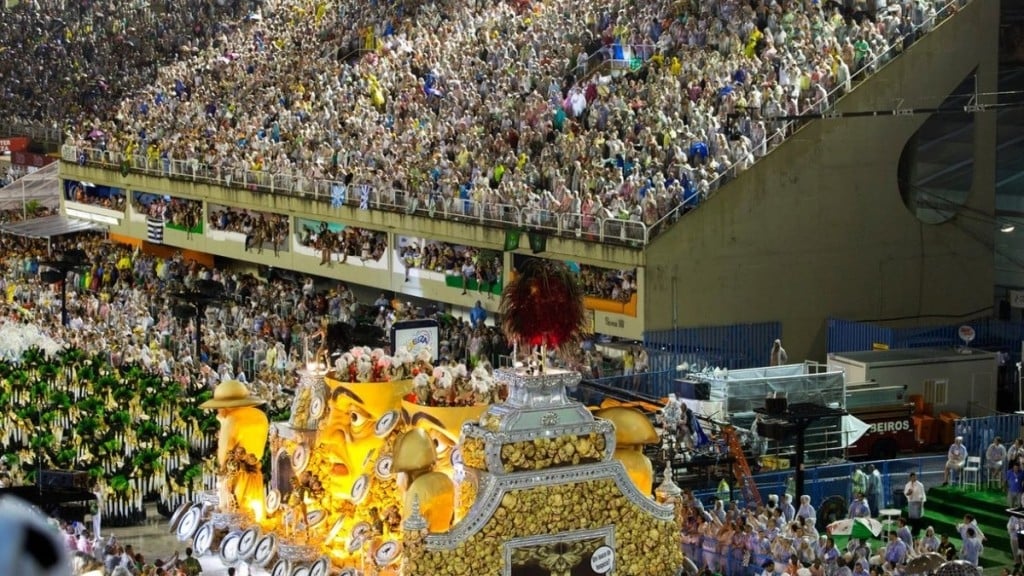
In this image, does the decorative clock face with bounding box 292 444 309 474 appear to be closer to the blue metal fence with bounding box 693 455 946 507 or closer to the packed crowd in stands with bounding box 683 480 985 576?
the packed crowd in stands with bounding box 683 480 985 576

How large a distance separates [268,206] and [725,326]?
47.9 feet

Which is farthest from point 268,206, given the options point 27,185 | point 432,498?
point 432,498

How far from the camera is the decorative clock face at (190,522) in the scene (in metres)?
15.1

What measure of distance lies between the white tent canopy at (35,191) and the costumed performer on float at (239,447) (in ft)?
122

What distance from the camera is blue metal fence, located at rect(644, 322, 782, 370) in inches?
1060

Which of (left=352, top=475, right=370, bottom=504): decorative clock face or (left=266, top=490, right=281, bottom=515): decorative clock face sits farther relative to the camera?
(left=266, top=490, right=281, bottom=515): decorative clock face

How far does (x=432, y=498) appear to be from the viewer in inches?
434

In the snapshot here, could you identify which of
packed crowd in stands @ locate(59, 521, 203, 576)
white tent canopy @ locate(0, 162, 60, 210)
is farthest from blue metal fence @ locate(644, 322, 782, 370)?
white tent canopy @ locate(0, 162, 60, 210)

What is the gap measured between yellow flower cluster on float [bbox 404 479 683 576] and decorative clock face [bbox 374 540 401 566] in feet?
3.99

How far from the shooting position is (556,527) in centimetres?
1082

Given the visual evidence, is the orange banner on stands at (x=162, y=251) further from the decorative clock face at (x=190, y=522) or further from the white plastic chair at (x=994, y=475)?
the decorative clock face at (x=190, y=522)

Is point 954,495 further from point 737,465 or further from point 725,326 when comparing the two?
point 725,326

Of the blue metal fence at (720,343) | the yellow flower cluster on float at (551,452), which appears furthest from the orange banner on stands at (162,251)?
the yellow flower cluster on float at (551,452)

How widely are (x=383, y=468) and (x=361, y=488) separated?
0.39 metres
